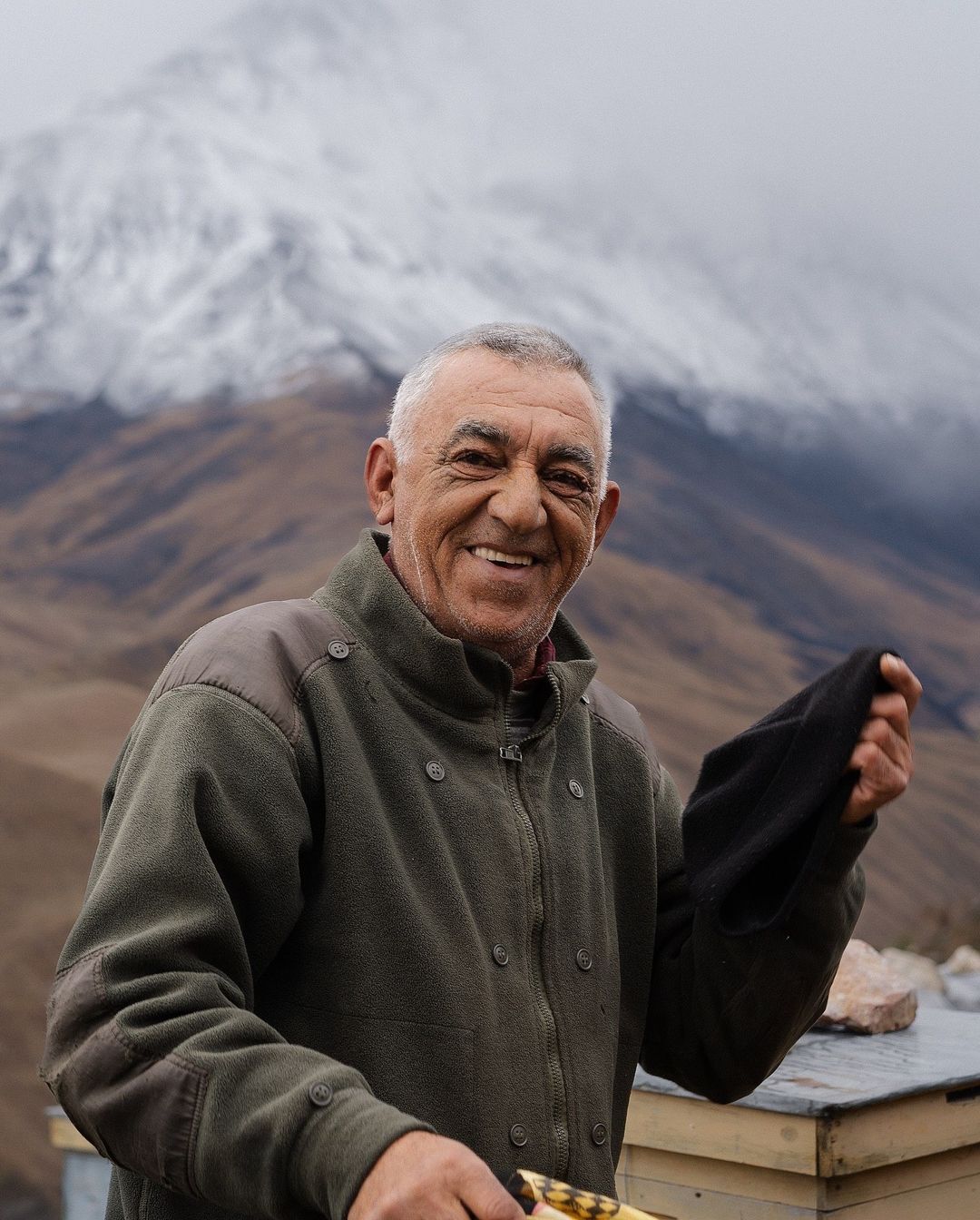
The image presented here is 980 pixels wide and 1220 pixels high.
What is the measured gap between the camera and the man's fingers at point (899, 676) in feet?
5.45

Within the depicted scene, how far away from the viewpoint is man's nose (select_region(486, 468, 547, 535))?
1799 millimetres

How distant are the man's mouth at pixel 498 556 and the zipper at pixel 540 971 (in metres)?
0.18

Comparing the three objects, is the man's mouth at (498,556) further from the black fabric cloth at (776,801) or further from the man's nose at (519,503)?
the black fabric cloth at (776,801)

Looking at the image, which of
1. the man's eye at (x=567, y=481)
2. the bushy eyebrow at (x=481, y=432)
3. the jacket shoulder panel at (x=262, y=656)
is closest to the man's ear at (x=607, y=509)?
the man's eye at (x=567, y=481)

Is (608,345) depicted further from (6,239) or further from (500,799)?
(500,799)

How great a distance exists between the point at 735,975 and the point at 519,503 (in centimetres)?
65

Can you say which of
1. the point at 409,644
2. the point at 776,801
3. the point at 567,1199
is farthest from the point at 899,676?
the point at 567,1199

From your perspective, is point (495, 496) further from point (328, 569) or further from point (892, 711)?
point (328, 569)

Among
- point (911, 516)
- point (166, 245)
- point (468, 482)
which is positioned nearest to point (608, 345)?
point (911, 516)

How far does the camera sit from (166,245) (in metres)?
29.6

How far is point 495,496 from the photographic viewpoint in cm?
182

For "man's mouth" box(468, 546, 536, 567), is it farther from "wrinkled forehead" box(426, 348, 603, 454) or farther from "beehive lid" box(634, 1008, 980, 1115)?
"beehive lid" box(634, 1008, 980, 1115)

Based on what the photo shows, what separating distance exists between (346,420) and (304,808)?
73.5 ft

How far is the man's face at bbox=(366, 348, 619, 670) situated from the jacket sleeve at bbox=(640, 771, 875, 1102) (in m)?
0.41
